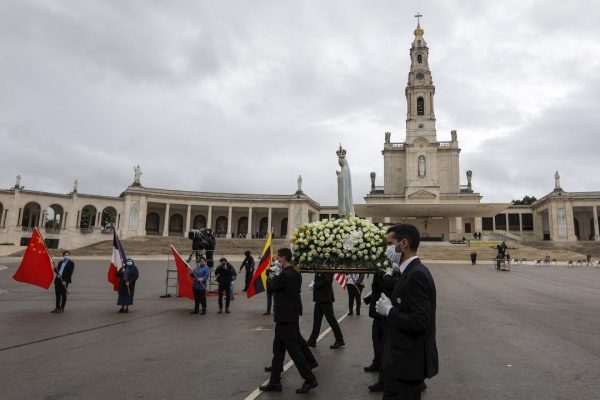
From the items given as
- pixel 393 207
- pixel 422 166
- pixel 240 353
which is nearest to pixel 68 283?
pixel 240 353

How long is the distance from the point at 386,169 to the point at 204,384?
65.9m

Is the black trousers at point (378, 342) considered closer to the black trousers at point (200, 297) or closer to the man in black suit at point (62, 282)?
the black trousers at point (200, 297)

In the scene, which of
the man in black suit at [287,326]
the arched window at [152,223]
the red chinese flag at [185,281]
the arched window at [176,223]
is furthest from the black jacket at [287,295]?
the arched window at [176,223]

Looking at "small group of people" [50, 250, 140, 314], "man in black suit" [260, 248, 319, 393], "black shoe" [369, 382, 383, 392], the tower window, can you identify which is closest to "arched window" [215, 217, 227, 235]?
the tower window

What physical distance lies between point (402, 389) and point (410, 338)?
0.41 m

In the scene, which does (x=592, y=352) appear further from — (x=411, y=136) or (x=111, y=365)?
(x=411, y=136)

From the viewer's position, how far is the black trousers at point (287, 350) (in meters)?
5.21

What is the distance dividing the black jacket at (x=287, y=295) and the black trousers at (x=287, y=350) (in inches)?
4.3

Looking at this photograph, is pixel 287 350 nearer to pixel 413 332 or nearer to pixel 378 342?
pixel 378 342

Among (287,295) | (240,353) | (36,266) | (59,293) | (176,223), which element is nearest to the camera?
(287,295)

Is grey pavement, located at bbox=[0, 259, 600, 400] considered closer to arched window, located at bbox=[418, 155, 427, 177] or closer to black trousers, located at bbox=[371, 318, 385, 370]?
black trousers, located at bbox=[371, 318, 385, 370]

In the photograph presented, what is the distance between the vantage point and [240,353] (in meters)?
7.22

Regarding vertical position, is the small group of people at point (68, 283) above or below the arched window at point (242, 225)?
below

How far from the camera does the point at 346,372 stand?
6129mm
